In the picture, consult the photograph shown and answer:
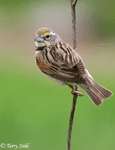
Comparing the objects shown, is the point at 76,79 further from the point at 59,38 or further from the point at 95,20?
the point at 95,20

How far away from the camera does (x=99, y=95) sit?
155 cm

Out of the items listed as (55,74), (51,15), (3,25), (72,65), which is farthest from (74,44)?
(3,25)

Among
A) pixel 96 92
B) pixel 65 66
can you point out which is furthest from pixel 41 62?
pixel 96 92

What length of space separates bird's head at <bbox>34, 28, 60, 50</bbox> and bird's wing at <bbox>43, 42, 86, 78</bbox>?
0.07m

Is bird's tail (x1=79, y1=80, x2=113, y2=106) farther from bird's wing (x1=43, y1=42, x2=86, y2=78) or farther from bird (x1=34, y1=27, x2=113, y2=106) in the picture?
bird's wing (x1=43, y1=42, x2=86, y2=78)

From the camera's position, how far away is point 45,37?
58.8 inches

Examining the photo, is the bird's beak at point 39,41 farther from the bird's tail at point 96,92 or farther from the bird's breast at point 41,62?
the bird's tail at point 96,92

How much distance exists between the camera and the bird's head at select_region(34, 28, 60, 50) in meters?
1.43

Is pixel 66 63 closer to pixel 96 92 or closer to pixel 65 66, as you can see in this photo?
pixel 65 66

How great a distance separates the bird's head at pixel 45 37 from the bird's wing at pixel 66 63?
0.24 ft

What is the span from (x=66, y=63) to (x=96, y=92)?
0.84 ft

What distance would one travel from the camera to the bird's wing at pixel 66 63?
5.08 feet

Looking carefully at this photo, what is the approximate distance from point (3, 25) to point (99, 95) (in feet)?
19.0

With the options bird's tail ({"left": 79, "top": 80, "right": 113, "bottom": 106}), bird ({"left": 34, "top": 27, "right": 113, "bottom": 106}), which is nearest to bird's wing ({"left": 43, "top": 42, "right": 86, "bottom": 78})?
bird ({"left": 34, "top": 27, "right": 113, "bottom": 106})
